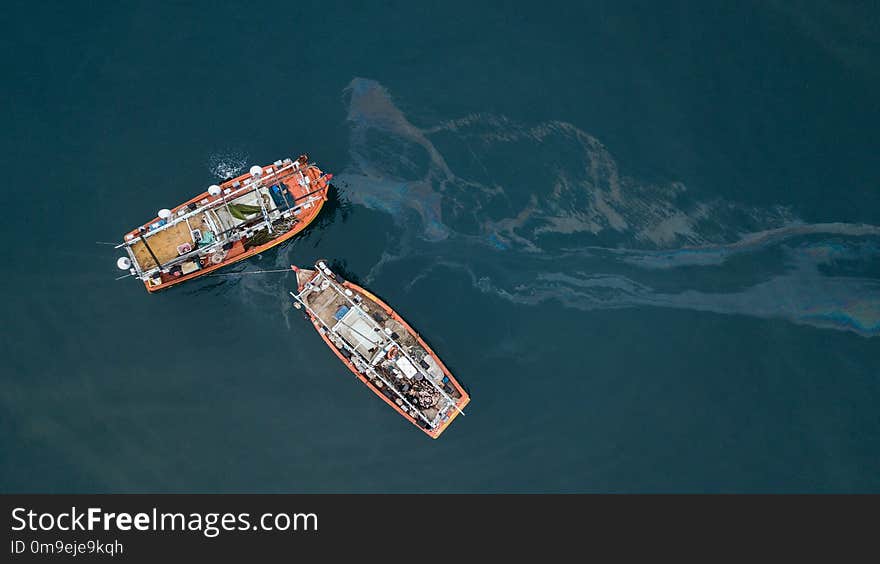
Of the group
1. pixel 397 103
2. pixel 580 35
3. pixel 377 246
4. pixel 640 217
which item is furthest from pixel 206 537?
pixel 580 35

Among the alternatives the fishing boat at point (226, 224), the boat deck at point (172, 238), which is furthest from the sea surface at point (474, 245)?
the boat deck at point (172, 238)

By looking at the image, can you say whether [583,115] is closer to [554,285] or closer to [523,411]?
[554,285]

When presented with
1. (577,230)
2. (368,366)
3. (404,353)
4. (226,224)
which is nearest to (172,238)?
(226,224)

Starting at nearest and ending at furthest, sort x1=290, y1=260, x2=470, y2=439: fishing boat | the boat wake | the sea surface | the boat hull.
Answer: x1=290, y1=260, x2=470, y2=439: fishing boat, the boat hull, the sea surface, the boat wake

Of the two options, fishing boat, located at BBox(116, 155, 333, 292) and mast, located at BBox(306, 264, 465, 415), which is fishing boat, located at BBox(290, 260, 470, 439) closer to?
mast, located at BBox(306, 264, 465, 415)

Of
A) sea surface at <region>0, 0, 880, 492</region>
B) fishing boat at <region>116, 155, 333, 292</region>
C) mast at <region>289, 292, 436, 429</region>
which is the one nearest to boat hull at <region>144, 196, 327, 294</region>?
fishing boat at <region>116, 155, 333, 292</region>

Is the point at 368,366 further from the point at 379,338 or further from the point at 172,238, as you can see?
the point at 172,238

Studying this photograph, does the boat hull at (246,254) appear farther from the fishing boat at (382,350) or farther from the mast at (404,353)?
the mast at (404,353)
